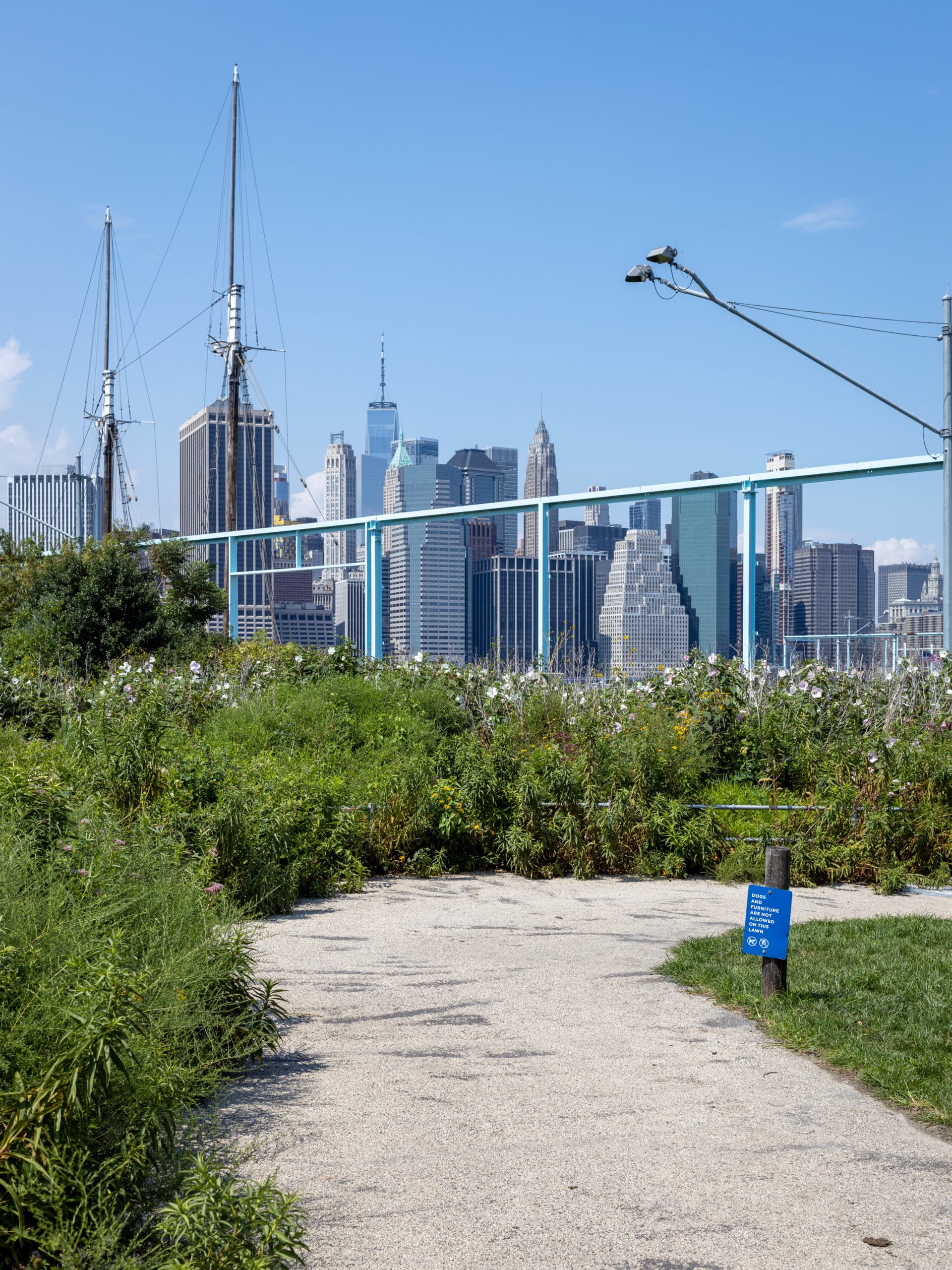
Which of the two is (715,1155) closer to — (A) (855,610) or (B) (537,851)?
(B) (537,851)

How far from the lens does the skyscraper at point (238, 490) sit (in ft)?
65.5

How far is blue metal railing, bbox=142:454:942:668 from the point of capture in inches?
497

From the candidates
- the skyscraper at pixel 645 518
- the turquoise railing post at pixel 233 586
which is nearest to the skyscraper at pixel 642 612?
the skyscraper at pixel 645 518

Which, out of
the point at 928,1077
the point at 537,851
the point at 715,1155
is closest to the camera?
the point at 715,1155

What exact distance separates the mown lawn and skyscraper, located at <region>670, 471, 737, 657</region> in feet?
18.2

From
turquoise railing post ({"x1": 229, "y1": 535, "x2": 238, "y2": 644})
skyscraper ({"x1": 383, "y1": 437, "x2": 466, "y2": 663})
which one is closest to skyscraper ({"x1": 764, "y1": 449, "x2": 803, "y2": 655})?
skyscraper ({"x1": 383, "y1": 437, "x2": 466, "y2": 663})

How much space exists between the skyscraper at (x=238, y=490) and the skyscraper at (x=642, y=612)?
562 centimetres

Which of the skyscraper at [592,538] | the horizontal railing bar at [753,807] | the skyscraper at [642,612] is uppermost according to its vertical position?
the skyscraper at [592,538]

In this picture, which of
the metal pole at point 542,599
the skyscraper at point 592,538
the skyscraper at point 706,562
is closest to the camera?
the skyscraper at point 706,562

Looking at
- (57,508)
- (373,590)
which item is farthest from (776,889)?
(57,508)

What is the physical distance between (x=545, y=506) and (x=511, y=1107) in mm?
10926

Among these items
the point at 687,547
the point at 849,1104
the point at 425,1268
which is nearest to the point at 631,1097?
the point at 849,1104

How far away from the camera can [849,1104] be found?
4348 mm

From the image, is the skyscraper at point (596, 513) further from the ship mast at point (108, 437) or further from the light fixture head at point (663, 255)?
the ship mast at point (108, 437)
